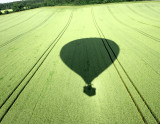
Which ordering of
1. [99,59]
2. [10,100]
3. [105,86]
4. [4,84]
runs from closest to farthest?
[10,100], [105,86], [4,84], [99,59]

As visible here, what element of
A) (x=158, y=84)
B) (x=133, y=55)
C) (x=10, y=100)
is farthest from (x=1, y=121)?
(x=133, y=55)

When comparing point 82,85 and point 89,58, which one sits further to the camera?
point 89,58

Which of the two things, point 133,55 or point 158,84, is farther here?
point 133,55

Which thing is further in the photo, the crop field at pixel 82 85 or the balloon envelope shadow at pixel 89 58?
the balloon envelope shadow at pixel 89 58

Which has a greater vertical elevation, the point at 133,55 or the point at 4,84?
the point at 133,55

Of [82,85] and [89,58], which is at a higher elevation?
[89,58]

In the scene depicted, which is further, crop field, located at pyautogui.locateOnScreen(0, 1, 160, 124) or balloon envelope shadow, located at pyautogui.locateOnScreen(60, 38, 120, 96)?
balloon envelope shadow, located at pyautogui.locateOnScreen(60, 38, 120, 96)

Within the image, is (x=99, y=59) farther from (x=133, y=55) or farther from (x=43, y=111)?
(x=43, y=111)

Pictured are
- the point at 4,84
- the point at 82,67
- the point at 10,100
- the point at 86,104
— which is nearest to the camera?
the point at 86,104
